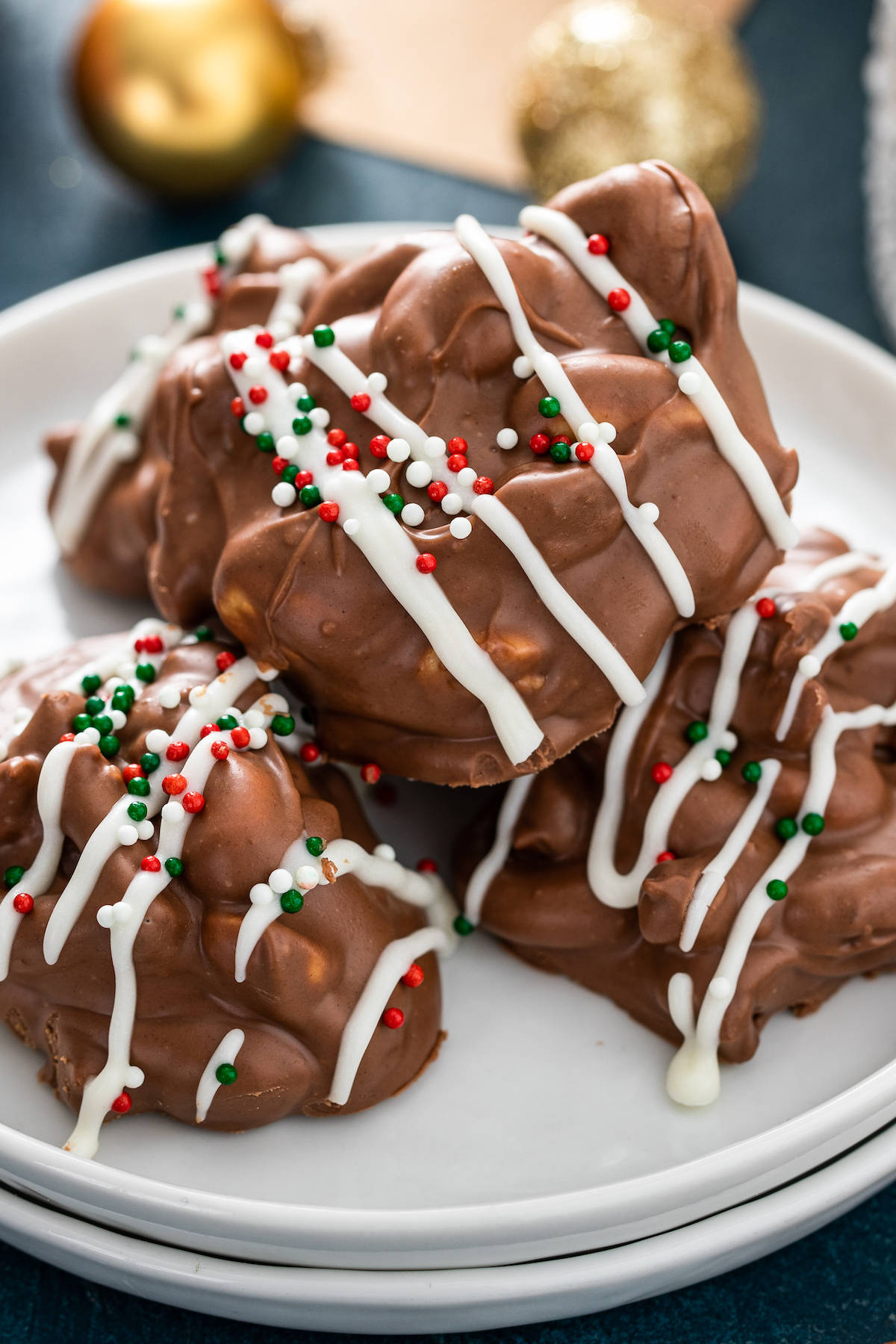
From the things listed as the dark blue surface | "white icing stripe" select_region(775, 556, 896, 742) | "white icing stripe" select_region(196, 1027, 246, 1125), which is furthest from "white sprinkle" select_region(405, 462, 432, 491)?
the dark blue surface

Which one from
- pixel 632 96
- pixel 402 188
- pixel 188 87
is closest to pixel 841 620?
pixel 632 96

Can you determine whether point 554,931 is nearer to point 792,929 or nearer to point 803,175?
point 792,929

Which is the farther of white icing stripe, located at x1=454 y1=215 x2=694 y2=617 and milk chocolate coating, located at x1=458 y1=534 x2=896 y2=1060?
milk chocolate coating, located at x1=458 y1=534 x2=896 y2=1060

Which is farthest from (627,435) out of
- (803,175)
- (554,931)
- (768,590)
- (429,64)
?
(429,64)

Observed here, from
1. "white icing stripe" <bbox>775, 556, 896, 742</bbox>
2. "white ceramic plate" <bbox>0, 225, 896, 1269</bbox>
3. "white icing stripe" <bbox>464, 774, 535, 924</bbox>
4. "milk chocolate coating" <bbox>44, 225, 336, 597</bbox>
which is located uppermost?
"milk chocolate coating" <bbox>44, 225, 336, 597</bbox>

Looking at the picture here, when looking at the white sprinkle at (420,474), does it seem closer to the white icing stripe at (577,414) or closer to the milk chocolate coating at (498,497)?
the milk chocolate coating at (498,497)

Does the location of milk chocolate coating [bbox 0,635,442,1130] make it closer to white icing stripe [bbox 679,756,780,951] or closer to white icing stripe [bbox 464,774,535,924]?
white icing stripe [bbox 464,774,535,924]
